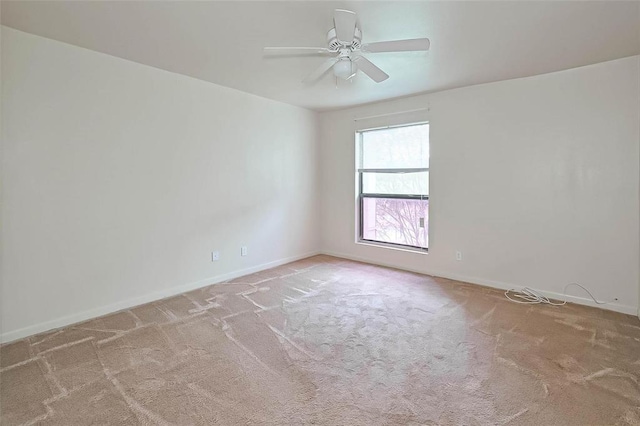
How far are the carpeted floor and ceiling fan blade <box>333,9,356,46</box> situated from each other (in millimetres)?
2285

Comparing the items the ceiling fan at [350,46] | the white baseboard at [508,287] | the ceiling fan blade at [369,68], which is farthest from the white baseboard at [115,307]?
the ceiling fan blade at [369,68]

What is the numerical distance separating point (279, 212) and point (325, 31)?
112 inches

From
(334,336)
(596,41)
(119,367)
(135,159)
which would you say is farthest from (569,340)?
(135,159)

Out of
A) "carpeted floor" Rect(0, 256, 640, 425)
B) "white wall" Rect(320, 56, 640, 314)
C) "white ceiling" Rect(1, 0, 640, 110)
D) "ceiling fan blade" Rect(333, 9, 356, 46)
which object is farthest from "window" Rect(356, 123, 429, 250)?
"ceiling fan blade" Rect(333, 9, 356, 46)

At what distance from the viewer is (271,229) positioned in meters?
4.70

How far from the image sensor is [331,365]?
2217 mm

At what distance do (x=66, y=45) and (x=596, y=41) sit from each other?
4.53m

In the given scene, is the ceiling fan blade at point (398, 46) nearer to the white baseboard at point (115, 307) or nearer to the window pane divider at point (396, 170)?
the window pane divider at point (396, 170)

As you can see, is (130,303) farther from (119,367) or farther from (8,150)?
(8,150)

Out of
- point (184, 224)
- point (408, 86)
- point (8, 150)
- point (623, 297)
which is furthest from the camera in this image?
point (408, 86)

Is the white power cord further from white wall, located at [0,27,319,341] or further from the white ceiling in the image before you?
white wall, located at [0,27,319,341]

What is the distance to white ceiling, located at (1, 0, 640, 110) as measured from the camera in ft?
7.07

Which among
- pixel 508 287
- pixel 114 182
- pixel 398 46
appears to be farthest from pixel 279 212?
pixel 508 287

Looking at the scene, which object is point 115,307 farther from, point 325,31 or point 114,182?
point 325,31
